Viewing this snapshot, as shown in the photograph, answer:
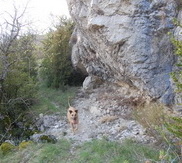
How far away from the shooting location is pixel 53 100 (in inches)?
464

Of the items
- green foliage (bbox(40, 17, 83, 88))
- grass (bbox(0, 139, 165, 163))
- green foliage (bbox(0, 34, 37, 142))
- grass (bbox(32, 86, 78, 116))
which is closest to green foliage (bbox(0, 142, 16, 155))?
grass (bbox(0, 139, 165, 163))

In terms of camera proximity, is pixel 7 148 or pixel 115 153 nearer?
pixel 115 153

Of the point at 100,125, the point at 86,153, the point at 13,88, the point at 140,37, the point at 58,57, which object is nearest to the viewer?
the point at 86,153

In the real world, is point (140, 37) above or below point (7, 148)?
above

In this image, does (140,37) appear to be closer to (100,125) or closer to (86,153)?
(100,125)

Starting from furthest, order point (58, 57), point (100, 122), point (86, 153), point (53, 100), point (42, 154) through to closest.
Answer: point (58, 57)
point (53, 100)
point (100, 122)
point (42, 154)
point (86, 153)

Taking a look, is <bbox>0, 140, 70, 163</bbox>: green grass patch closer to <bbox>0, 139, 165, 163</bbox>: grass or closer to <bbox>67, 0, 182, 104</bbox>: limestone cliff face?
<bbox>0, 139, 165, 163</bbox>: grass

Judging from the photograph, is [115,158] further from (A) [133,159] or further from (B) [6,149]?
(B) [6,149]

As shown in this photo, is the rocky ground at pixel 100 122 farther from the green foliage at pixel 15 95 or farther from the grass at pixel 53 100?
the green foliage at pixel 15 95

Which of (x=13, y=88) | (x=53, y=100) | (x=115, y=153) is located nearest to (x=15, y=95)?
(x=13, y=88)

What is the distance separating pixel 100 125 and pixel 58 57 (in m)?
5.46

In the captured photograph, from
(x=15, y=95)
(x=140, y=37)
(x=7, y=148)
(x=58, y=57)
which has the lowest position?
(x=7, y=148)

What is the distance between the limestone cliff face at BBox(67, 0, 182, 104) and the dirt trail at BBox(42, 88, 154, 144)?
1070 mm

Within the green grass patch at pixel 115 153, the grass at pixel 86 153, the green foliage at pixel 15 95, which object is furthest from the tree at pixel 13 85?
the green grass patch at pixel 115 153
